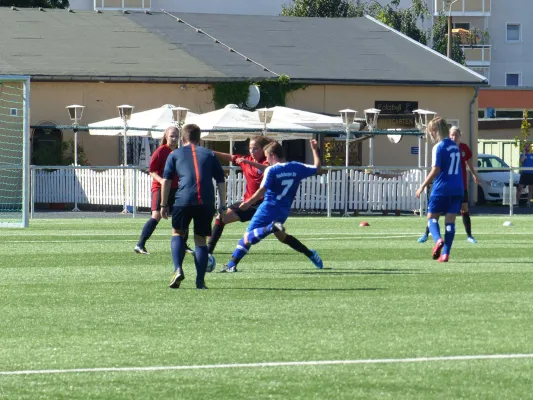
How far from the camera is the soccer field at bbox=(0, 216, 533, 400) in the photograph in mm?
7695

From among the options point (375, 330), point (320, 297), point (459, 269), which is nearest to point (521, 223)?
point (459, 269)

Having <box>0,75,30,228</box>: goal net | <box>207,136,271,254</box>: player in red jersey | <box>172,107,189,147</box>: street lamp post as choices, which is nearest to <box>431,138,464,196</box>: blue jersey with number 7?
<box>207,136,271,254</box>: player in red jersey

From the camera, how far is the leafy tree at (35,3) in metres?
51.0

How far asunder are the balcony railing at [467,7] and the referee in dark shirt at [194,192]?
61.6 meters

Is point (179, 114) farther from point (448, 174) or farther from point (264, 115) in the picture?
point (448, 174)

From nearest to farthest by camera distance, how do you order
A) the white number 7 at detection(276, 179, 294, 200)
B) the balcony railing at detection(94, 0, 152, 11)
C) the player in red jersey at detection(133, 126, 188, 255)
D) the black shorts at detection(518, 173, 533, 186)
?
the white number 7 at detection(276, 179, 294, 200)
the player in red jersey at detection(133, 126, 188, 255)
the black shorts at detection(518, 173, 533, 186)
the balcony railing at detection(94, 0, 152, 11)

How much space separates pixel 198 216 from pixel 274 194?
82.6 inches

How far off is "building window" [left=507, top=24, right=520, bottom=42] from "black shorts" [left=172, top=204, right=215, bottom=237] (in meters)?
65.2

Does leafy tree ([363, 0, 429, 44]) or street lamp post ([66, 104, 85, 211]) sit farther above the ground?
leafy tree ([363, 0, 429, 44])

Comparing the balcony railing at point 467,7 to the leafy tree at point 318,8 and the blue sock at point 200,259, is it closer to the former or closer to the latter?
the leafy tree at point 318,8

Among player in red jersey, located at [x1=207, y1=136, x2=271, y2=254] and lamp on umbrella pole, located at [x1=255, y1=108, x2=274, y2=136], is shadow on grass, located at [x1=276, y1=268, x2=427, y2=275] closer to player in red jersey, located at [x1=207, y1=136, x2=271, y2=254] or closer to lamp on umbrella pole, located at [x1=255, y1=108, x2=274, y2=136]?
player in red jersey, located at [x1=207, y1=136, x2=271, y2=254]

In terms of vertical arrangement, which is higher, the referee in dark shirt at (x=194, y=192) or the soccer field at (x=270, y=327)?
the referee in dark shirt at (x=194, y=192)

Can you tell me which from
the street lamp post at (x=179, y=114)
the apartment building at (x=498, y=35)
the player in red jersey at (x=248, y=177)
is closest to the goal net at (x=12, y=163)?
the street lamp post at (x=179, y=114)

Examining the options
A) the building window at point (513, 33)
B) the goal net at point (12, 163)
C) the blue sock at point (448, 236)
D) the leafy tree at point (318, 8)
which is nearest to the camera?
the blue sock at point (448, 236)
